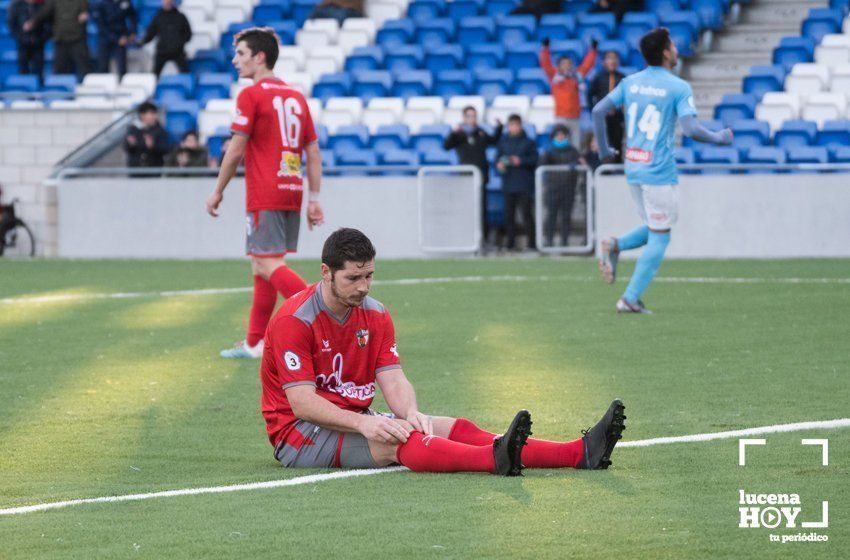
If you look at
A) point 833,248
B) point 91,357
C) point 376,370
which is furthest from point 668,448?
point 833,248

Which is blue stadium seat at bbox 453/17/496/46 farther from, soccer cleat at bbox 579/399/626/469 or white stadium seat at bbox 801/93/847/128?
soccer cleat at bbox 579/399/626/469

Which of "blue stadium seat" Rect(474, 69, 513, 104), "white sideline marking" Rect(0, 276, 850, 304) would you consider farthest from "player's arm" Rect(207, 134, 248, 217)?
"blue stadium seat" Rect(474, 69, 513, 104)

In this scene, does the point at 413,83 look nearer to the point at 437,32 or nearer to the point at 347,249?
the point at 437,32

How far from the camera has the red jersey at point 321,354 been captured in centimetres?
626

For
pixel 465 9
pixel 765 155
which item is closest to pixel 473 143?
pixel 765 155

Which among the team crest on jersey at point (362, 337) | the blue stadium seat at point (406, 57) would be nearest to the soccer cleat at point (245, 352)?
the team crest on jersey at point (362, 337)

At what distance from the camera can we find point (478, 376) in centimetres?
941

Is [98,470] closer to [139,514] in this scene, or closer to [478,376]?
[139,514]

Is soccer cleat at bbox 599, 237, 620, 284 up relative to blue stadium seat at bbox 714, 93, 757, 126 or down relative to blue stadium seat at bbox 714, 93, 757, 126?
down

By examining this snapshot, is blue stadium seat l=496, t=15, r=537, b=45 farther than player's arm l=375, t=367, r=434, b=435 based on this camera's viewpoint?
Yes

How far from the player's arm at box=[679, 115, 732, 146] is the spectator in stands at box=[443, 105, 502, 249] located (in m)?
8.76

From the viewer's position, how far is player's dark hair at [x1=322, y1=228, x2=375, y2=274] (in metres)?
6.07

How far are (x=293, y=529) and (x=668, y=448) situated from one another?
6.92ft

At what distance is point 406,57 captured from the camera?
24891 mm
